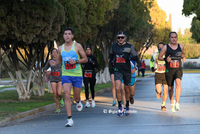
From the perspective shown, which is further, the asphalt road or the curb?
the curb

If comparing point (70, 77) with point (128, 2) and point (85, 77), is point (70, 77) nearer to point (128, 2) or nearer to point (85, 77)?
point (85, 77)

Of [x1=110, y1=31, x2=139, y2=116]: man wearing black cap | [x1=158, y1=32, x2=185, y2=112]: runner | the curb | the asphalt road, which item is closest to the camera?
the asphalt road

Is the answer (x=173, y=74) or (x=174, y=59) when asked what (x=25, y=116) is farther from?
(x=174, y=59)

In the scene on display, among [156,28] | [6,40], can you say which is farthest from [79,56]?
[156,28]

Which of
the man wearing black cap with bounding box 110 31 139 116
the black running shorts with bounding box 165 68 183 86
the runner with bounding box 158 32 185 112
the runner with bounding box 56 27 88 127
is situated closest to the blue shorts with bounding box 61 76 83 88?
the runner with bounding box 56 27 88 127

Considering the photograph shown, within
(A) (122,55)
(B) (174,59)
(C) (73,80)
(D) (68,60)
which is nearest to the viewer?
(D) (68,60)

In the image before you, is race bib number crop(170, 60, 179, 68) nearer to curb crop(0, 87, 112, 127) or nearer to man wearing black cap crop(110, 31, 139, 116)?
man wearing black cap crop(110, 31, 139, 116)

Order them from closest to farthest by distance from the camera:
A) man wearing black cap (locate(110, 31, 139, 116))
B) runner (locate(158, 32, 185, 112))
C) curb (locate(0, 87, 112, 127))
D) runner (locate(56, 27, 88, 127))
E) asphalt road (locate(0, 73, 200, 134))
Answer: asphalt road (locate(0, 73, 200, 134))
runner (locate(56, 27, 88, 127))
curb (locate(0, 87, 112, 127))
man wearing black cap (locate(110, 31, 139, 116))
runner (locate(158, 32, 185, 112))

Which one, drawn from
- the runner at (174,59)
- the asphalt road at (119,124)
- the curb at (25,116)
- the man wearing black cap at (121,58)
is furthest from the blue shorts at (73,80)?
the runner at (174,59)

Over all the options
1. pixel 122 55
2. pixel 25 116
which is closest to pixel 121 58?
pixel 122 55

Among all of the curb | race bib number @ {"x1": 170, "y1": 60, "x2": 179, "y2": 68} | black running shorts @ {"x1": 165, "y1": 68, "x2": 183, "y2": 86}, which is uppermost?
race bib number @ {"x1": 170, "y1": 60, "x2": 179, "y2": 68}

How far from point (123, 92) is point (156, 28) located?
42.4 metres

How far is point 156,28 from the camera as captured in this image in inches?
2063

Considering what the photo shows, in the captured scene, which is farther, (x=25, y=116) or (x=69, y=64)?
(x=25, y=116)
